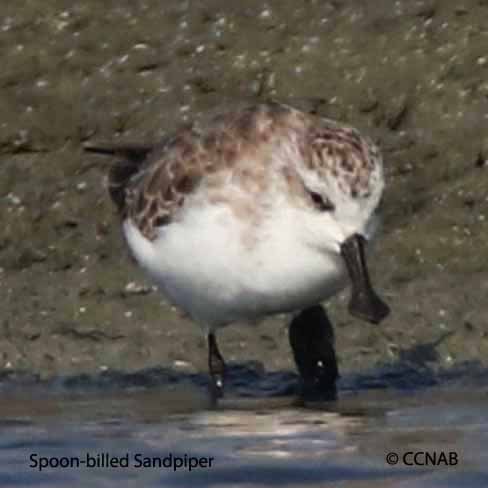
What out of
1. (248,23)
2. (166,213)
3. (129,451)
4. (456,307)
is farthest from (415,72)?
(129,451)

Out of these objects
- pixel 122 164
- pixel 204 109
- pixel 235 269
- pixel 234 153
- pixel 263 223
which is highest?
pixel 204 109

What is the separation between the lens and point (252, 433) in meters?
10.9

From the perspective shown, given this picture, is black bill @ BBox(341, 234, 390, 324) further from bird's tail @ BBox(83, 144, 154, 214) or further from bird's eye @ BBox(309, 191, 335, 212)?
bird's tail @ BBox(83, 144, 154, 214)

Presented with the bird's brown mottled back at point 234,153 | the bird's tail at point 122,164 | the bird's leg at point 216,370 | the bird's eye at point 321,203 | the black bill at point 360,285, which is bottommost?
the bird's leg at point 216,370

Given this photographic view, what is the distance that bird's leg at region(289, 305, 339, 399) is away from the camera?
40.1 feet

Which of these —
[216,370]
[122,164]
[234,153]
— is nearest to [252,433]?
[216,370]

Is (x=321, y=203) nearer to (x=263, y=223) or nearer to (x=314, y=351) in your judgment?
(x=263, y=223)

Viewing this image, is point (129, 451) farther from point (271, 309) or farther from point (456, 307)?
point (456, 307)

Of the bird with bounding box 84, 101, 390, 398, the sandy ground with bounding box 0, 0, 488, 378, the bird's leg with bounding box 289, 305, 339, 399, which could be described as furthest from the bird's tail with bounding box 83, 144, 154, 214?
the bird's leg with bounding box 289, 305, 339, 399

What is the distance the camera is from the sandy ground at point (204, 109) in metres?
12.8

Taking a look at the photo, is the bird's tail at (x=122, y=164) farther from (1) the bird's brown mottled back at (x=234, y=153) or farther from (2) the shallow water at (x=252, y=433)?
(2) the shallow water at (x=252, y=433)

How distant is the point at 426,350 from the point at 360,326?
0.40 metres

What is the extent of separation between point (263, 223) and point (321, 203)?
35cm

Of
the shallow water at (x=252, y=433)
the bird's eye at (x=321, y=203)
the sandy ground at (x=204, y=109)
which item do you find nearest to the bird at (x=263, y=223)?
the bird's eye at (x=321, y=203)
